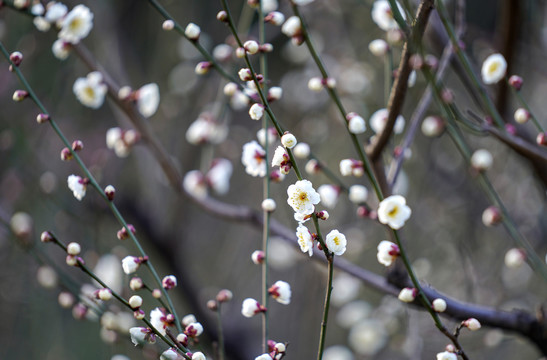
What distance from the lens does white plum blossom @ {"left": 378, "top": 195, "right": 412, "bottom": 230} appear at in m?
0.84

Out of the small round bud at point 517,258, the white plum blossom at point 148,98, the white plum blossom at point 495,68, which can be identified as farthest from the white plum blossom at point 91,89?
the small round bud at point 517,258

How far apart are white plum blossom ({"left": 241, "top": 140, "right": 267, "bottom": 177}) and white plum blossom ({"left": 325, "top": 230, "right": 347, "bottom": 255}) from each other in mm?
314

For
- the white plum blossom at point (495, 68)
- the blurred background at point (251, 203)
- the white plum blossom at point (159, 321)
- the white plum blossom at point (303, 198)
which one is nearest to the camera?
the white plum blossom at point (303, 198)

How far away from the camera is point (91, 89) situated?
1.41 meters

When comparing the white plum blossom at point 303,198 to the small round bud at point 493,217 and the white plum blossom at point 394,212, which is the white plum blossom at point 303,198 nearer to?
the white plum blossom at point 394,212

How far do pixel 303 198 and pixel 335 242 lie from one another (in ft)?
0.27

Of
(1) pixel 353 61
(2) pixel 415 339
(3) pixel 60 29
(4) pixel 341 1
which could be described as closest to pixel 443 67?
(2) pixel 415 339

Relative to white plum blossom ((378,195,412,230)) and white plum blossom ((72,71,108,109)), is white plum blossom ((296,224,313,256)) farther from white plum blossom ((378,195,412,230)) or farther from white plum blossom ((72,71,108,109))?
white plum blossom ((72,71,108,109))

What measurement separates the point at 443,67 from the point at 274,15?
47 cm

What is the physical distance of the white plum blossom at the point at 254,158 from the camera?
1083 millimetres

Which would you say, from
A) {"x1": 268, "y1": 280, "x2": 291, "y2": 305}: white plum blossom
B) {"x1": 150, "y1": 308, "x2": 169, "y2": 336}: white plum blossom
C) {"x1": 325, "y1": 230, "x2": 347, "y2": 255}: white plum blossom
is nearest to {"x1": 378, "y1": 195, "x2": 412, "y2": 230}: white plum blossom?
{"x1": 325, "y1": 230, "x2": 347, "y2": 255}: white plum blossom

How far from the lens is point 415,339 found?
144 centimetres

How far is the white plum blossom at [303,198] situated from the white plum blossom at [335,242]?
51mm

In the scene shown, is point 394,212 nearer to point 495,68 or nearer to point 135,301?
point 135,301
